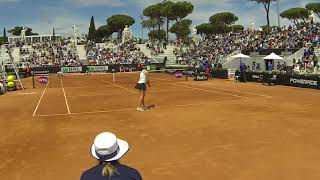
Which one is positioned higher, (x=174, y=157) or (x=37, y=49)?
(x=37, y=49)

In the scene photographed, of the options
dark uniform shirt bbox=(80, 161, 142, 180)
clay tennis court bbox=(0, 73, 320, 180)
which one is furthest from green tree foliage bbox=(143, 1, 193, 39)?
dark uniform shirt bbox=(80, 161, 142, 180)

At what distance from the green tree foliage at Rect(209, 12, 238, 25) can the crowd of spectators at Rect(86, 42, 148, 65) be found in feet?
152

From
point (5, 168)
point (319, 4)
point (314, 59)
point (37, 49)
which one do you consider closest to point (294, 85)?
point (314, 59)

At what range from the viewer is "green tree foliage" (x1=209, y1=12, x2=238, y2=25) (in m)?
124

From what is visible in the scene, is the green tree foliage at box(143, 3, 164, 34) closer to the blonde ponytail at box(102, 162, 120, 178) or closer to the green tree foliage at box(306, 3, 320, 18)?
the green tree foliage at box(306, 3, 320, 18)

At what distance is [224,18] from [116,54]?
5265 cm

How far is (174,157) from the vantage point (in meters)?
10.5

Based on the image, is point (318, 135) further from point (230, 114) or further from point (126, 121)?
point (126, 121)

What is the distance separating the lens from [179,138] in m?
12.8

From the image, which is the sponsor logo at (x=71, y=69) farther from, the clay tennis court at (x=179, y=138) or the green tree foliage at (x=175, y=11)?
the clay tennis court at (x=179, y=138)

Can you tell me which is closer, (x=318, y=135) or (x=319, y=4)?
(x=318, y=135)

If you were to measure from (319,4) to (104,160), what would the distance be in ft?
347

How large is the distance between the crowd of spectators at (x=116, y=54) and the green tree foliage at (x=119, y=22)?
1746 inches

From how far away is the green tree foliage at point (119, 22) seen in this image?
130 metres
